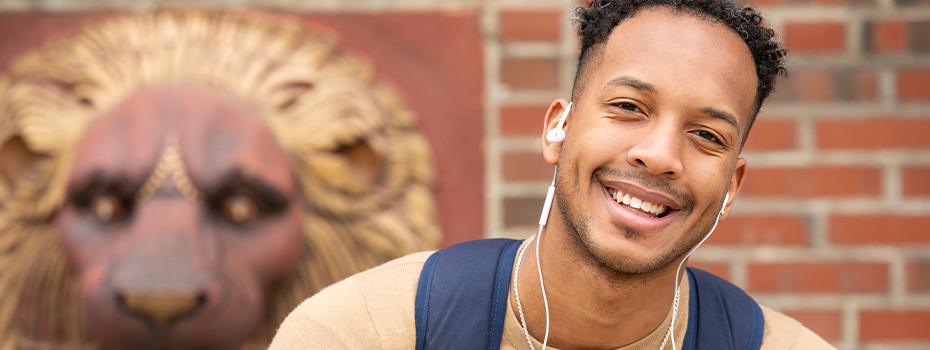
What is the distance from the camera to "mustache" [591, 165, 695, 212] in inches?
57.6

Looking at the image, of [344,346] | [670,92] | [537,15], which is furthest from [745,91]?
[344,346]

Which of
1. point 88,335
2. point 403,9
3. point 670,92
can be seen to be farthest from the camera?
point 403,9

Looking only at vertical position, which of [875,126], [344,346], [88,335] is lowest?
[88,335]

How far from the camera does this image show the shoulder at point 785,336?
165 cm

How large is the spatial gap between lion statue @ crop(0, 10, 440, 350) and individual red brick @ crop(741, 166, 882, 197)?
→ 0.84 metres

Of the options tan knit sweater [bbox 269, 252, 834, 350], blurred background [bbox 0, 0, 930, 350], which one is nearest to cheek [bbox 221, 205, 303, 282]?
tan knit sweater [bbox 269, 252, 834, 350]

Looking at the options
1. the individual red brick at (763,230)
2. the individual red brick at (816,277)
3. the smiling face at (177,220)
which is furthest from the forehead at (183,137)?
the individual red brick at (816,277)

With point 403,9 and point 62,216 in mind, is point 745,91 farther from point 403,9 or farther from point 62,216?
point 62,216

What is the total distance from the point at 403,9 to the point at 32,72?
3.14 feet

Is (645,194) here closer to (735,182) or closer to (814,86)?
(735,182)

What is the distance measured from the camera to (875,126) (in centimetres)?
208

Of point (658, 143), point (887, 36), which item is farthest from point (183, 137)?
point (887, 36)

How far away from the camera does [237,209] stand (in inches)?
77.5

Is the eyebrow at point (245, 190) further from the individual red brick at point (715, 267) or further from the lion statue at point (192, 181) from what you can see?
the individual red brick at point (715, 267)
